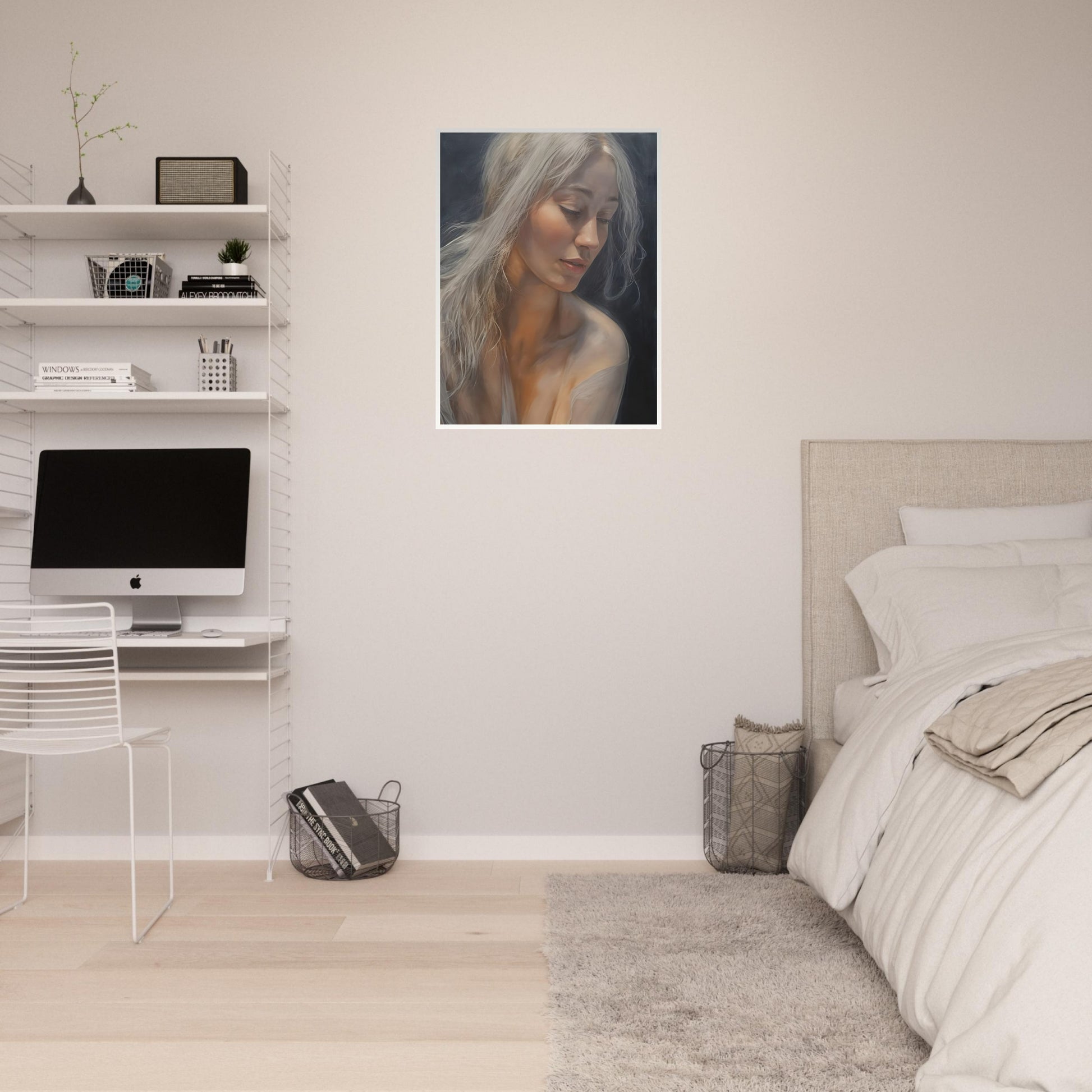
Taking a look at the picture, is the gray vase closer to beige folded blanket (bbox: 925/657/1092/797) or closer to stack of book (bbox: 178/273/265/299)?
stack of book (bbox: 178/273/265/299)

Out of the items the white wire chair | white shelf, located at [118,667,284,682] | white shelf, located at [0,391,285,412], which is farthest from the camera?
white shelf, located at [0,391,285,412]

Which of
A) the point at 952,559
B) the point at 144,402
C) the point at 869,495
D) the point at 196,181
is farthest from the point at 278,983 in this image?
the point at 196,181

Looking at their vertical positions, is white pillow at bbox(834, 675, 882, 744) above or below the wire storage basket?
above

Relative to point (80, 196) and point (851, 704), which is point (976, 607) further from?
point (80, 196)

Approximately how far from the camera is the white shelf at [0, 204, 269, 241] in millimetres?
2965

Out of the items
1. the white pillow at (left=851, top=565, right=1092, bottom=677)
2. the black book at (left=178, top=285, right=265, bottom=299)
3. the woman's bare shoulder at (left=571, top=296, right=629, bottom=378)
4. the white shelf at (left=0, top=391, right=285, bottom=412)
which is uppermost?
the black book at (left=178, top=285, right=265, bottom=299)

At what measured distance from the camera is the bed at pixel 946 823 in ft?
4.64

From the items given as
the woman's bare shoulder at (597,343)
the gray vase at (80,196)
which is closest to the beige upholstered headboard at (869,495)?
the woman's bare shoulder at (597,343)

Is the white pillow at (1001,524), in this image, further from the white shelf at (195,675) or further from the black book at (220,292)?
the black book at (220,292)

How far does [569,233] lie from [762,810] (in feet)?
6.25

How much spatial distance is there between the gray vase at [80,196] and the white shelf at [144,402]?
60 cm

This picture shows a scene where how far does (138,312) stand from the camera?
3.04 m

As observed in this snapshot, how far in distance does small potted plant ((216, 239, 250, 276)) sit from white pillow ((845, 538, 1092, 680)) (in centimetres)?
208

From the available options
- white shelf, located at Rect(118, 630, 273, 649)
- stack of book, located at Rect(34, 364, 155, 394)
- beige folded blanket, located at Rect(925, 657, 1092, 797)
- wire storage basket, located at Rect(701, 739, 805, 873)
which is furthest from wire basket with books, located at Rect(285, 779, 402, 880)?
beige folded blanket, located at Rect(925, 657, 1092, 797)
